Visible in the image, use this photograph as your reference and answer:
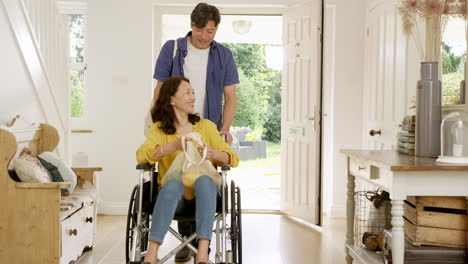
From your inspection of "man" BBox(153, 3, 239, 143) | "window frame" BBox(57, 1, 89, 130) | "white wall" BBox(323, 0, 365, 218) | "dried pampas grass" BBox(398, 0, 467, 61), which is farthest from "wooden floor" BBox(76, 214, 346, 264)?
"dried pampas grass" BBox(398, 0, 467, 61)

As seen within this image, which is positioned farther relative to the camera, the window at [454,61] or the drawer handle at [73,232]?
the drawer handle at [73,232]

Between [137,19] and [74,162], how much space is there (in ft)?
6.21

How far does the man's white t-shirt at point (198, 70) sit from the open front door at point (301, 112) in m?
1.98

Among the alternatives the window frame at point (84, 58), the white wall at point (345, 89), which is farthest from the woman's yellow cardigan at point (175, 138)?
the window frame at point (84, 58)

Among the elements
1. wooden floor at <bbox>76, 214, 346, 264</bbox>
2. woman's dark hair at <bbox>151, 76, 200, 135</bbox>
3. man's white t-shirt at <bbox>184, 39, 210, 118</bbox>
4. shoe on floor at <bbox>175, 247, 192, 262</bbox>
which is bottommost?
wooden floor at <bbox>76, 214, 346, 264</bbox>

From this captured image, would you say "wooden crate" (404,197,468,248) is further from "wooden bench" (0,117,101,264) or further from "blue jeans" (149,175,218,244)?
"wooden bench" (0,117,101,264)

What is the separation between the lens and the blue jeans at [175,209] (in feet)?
8.63

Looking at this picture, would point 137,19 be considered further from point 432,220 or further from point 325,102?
point 432,220

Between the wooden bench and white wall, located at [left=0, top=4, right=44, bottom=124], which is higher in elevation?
white wall, located at [left=0, top=4, right=44, bottom=124]

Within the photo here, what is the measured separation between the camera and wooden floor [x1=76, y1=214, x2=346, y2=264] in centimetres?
391

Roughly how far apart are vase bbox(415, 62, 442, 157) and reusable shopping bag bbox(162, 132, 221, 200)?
3.44 feet

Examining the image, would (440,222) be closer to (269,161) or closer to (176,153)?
(176,153)

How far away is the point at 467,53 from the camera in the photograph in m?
2.92

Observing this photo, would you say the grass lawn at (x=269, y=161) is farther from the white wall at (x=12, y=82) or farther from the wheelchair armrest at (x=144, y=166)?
the wheelchair armrest at (x=144, y=166)
